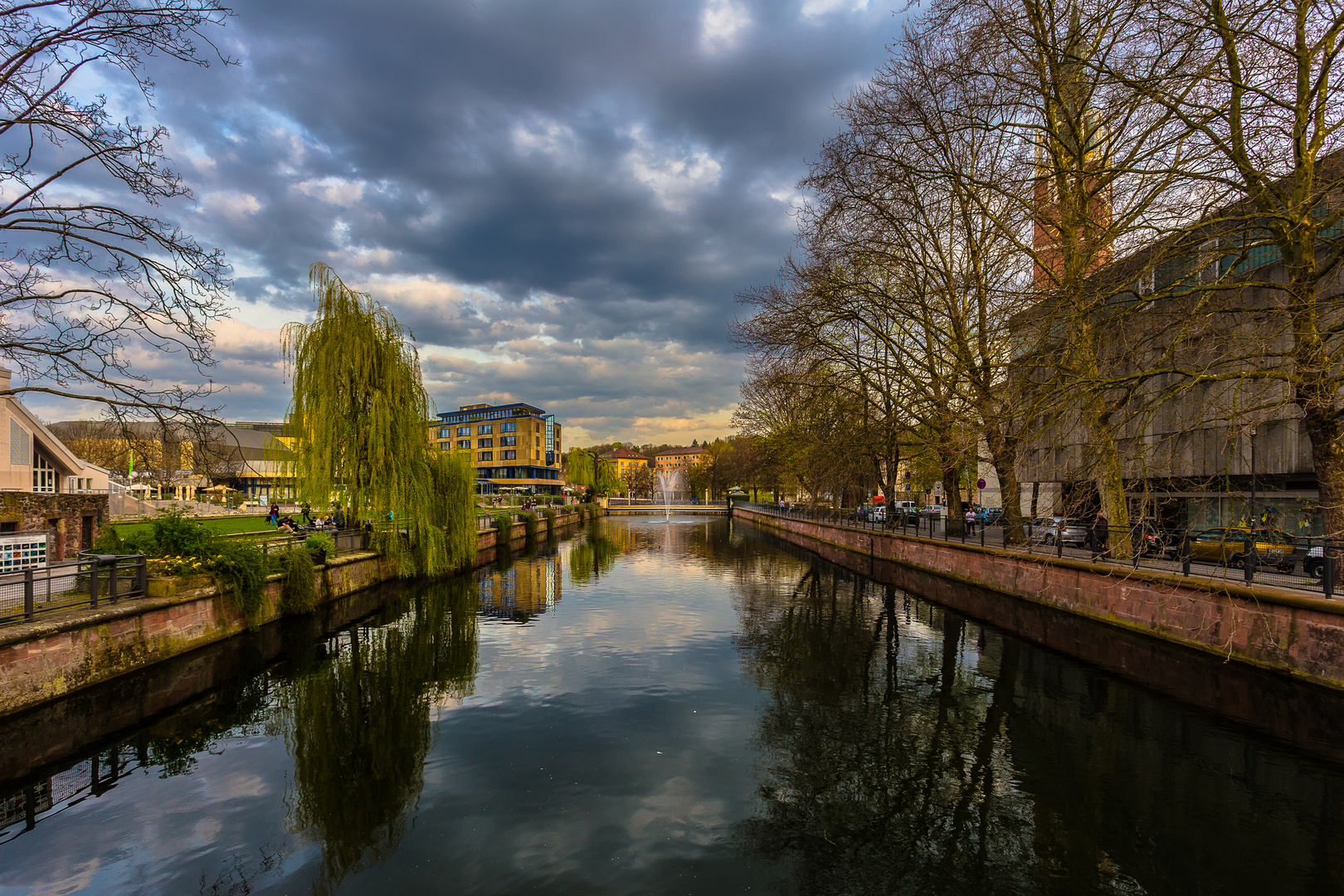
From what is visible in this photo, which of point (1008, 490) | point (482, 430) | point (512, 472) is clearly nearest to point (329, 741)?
point (1008, 490)

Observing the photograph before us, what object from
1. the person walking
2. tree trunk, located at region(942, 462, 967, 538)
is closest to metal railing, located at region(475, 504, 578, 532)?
tree trunk, located at region(942, 462, 967, 538)

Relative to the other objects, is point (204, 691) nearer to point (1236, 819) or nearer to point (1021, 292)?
point (1236, 819)

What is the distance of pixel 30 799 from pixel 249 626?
7.60 m

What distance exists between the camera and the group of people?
20764 millimetres

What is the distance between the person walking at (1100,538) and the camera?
50.7ft

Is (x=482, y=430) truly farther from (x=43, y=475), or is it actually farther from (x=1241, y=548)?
(x=1241, y=548)

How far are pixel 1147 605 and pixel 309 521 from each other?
2897cm

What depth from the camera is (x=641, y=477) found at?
150500 millimetres

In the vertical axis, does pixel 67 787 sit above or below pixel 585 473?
below

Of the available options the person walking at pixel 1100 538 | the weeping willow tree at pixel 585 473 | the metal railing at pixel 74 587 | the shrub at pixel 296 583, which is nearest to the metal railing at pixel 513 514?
the shrub at pixel 296 583

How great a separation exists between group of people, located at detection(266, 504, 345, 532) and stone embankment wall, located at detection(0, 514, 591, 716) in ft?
18.1

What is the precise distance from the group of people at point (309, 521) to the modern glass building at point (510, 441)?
220 feet

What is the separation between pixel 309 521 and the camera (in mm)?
26406

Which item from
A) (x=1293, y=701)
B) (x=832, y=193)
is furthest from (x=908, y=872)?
(x=832, y=193)
